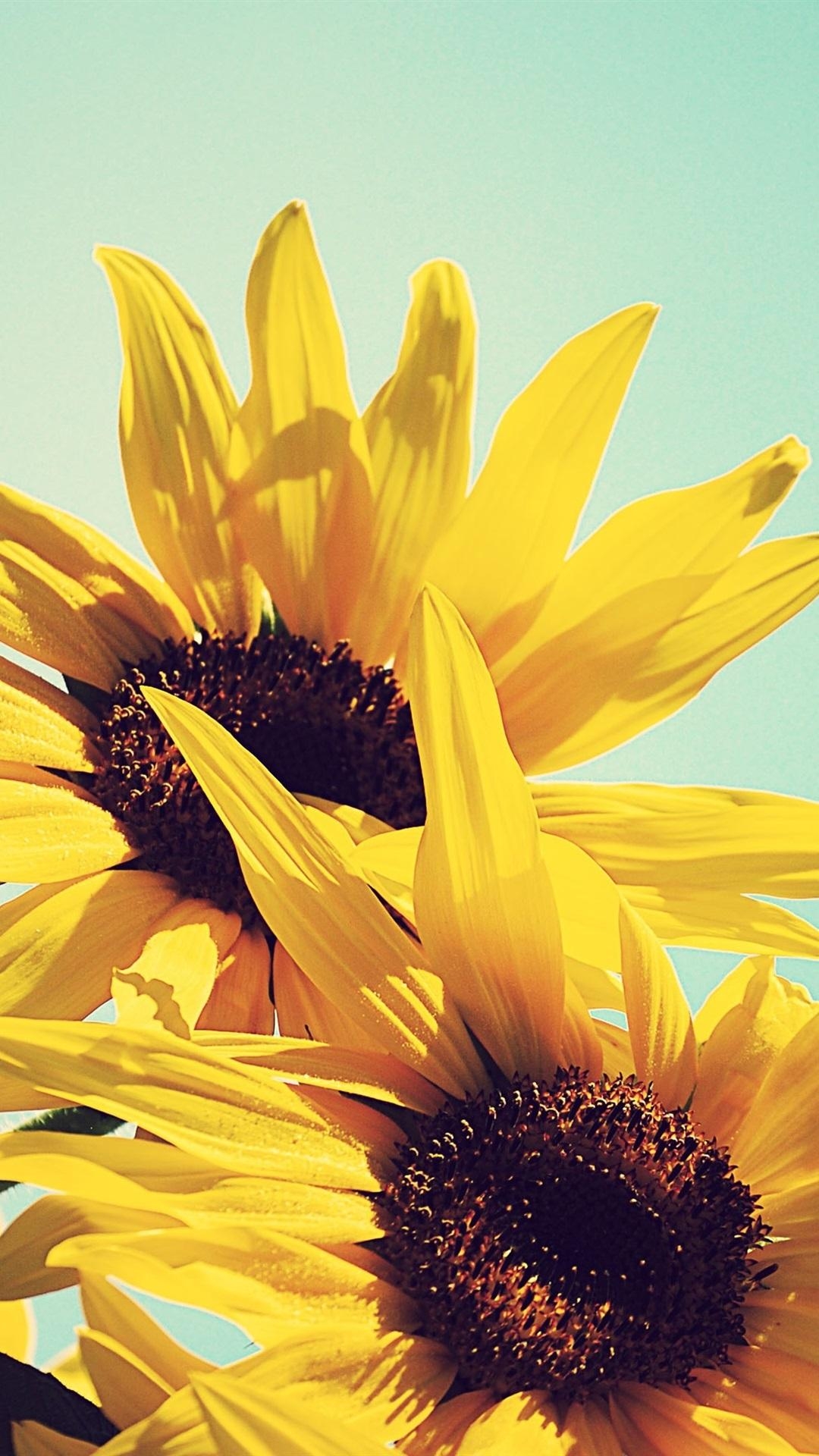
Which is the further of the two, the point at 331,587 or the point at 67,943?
the point at 331,587

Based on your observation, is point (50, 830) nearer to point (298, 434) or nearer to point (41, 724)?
point (41, 724)

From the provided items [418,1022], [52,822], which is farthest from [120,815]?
[418,1022]

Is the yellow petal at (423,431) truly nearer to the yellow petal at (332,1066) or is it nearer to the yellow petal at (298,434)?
the yellow petal at (298,434)

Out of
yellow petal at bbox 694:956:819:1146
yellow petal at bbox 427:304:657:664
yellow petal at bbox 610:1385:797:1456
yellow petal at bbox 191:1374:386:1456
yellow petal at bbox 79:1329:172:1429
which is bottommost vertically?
yellow petal at bbox 610:1385:797:1456

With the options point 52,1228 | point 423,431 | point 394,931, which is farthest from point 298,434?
point 52,1228

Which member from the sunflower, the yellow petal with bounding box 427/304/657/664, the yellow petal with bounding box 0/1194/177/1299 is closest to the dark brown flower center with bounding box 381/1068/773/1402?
the sunflower

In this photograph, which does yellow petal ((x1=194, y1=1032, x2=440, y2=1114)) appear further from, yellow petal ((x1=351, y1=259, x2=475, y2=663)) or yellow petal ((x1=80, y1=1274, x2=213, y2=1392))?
yellow petal ((x1=351, y1=259, x2=475, y2=663))
